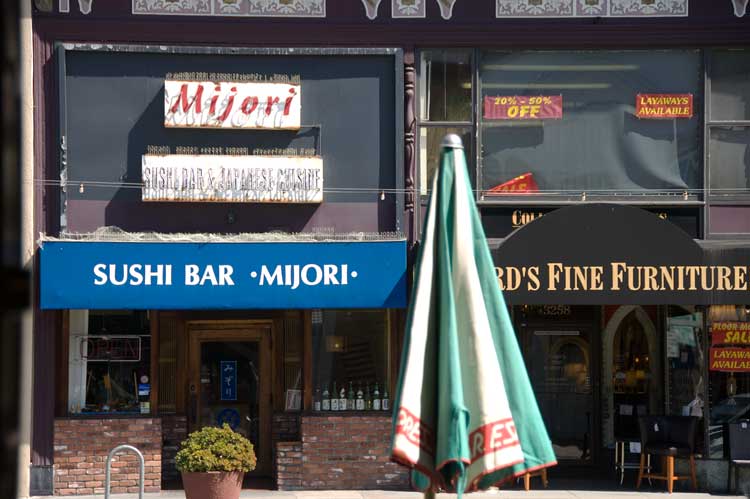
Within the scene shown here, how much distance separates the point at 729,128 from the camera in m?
13.8

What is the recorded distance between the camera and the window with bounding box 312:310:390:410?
13828mm

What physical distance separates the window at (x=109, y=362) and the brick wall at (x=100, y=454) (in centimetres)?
25

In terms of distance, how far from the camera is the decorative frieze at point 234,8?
13.6m

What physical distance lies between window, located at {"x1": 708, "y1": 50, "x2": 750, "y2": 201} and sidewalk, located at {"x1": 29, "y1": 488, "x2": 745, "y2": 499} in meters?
3.74

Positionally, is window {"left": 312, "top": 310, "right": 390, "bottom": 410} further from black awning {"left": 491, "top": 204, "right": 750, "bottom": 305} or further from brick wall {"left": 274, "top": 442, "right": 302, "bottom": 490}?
black awning {"left": 491, "top": 204, "right": 750, "bottom": 305}

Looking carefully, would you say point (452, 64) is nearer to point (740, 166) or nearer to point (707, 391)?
point (740, 166)

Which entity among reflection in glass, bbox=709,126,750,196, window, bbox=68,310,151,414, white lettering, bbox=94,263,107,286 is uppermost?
reflection in glass, bbox=709,126,750,196

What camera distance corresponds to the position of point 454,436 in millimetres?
5438

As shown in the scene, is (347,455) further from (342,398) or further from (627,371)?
(627,371)

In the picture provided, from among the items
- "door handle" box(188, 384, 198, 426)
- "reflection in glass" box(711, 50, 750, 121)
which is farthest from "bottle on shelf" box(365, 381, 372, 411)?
"reflection in glass" box(711, 50, 750, 121)

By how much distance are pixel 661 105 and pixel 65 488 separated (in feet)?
28.4

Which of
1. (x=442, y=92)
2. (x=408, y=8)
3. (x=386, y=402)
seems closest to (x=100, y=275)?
(x=386, y=402)

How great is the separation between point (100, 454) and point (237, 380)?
80.4 inches

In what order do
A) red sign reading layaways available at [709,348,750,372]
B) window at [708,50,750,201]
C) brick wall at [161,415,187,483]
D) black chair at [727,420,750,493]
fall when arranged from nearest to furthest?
black chair at [727,420,750,493]
red sign reading layaways available at [709,348,750,372]
window at [708,50,750,201]
brick wall at [161,415,187,483]
